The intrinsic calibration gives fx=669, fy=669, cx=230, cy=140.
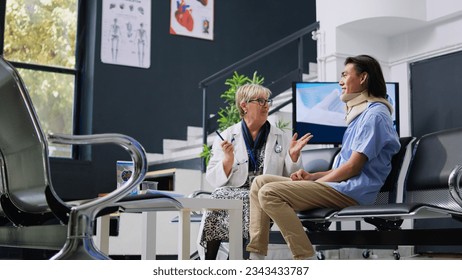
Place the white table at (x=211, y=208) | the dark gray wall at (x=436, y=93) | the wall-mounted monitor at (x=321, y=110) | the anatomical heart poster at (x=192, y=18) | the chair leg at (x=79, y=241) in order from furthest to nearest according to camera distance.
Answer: the anatomical heart poster at (x=192, y=18) → the dark gray wall at (x=436, y=93) → the wall-mounted monitor at (x=321, y=110) → the white table at (x=211, y=208) → the chair leg at (x=79, y=241)

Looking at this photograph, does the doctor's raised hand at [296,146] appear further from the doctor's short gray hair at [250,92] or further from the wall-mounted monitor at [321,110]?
the wall-mounted monitor at [321,110]

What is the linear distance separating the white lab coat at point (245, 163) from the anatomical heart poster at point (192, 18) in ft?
14.5

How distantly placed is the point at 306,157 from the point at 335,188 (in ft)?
3.46

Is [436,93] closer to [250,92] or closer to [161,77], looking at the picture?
[250,92]

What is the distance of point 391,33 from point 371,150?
313cm

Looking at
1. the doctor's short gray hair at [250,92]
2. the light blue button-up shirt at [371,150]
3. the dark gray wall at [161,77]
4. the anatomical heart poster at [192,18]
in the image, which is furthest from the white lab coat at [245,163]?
the anatomical heart poster at [192,18]

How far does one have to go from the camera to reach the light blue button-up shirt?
3.14 m

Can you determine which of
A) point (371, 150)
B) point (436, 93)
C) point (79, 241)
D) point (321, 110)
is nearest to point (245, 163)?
point (371, 150)

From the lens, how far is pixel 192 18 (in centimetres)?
786

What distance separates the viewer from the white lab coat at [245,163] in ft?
11.5

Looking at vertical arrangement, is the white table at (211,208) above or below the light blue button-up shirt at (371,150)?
below

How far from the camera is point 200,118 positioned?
25.5 ft
